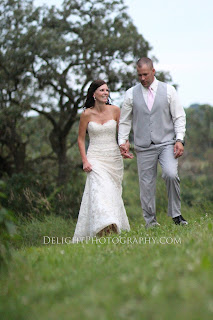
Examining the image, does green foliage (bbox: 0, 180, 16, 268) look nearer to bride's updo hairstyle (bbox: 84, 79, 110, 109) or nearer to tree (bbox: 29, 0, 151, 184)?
bride's updo hairstyle (bbox: 84, 79, 110, 109)

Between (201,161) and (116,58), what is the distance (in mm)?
5995

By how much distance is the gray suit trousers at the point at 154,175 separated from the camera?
644 cm

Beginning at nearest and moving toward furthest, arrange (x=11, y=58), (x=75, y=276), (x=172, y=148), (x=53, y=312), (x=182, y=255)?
(x=53, y=312)
(x=75, y=276)
(x=182, y=255)
(x=172, y=148)
(x=11, y=58)

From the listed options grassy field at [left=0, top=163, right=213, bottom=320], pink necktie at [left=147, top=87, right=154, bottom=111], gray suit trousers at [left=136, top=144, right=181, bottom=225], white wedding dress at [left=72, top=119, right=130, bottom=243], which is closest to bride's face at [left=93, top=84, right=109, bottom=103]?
white wedding dress at [left=72, top=119, right=130, bottom=243]

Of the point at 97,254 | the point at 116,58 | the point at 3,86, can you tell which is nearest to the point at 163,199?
the point at 116,58

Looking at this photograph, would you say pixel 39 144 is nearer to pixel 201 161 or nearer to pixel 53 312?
pixel 201 161

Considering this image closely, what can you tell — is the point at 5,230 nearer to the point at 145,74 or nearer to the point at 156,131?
the point at 156,131

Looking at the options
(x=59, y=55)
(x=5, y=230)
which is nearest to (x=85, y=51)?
(x=59, y=55)

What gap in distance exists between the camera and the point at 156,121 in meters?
6.55

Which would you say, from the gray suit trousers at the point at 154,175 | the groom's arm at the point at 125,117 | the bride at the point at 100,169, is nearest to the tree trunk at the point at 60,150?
the bride at the point at 100,169

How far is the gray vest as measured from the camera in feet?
21.4

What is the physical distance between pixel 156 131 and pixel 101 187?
1.15 metres

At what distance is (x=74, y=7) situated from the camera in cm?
1179

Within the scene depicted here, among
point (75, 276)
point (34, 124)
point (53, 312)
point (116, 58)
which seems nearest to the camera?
point (53, 312)
